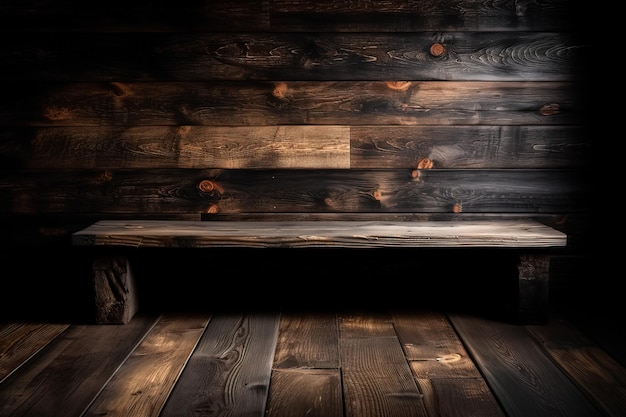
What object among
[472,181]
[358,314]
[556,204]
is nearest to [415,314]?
[358,314]

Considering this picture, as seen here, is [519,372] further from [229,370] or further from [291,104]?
[291,104]

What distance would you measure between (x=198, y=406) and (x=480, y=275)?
4.89ft

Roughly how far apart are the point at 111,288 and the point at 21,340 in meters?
0.35

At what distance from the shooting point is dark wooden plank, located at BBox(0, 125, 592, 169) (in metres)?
2.54

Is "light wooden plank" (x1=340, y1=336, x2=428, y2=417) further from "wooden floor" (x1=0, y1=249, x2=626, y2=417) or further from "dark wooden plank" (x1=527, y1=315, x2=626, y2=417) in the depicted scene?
"dark wooden plank" (x1=527, y1=315, x2=626, y2=417)

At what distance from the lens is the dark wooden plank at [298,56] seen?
2500 mm

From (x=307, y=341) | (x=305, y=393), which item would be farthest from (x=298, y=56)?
(x=305, y=393)

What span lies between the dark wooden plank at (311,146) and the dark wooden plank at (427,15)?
42cm

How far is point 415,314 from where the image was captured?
2436mm

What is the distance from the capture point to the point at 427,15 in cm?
248

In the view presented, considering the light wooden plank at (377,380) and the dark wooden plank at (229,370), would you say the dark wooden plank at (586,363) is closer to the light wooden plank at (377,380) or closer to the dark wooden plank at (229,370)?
the light wooden plank at (377,380)

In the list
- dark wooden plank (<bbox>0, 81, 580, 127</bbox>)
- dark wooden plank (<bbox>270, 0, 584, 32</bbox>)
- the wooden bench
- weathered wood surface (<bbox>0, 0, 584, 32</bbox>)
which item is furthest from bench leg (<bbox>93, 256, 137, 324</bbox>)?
dark wooden plank (<bbox>270, 0, 584, 32</bbox>)

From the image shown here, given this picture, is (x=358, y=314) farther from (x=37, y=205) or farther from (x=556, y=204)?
(x=37, y=205)

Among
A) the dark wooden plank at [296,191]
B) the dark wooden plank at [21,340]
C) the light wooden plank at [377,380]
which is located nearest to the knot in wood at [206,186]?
the dark wooden plank at [296,191]
